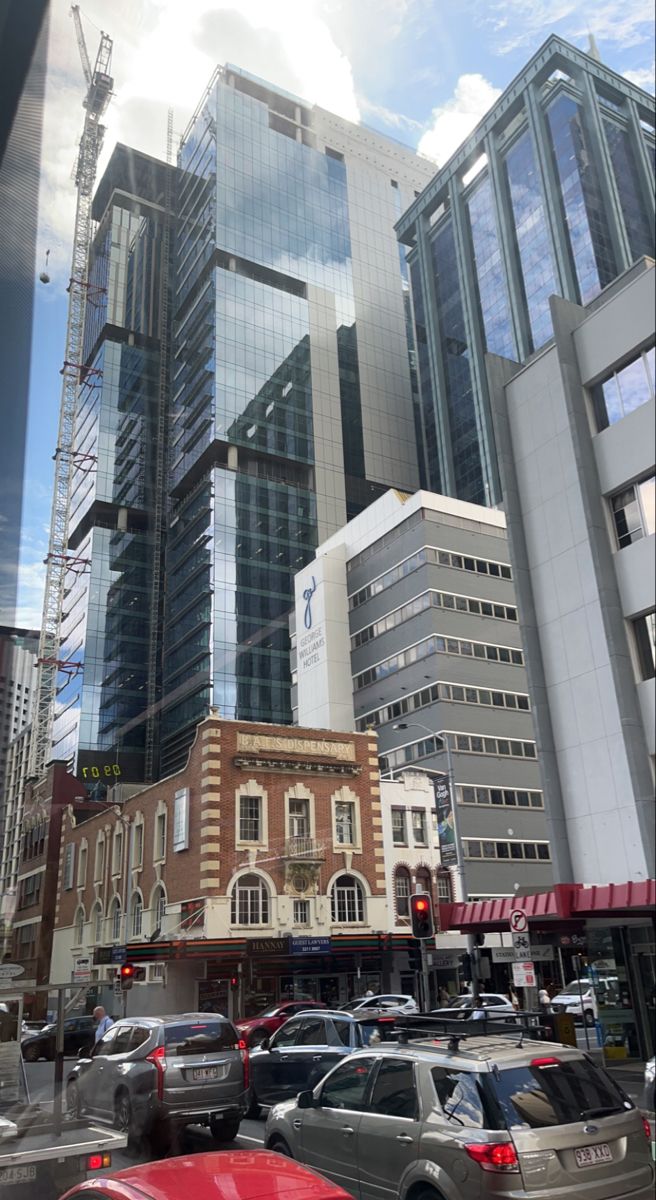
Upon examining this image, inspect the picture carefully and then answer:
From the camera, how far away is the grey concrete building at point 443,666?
41969 mm

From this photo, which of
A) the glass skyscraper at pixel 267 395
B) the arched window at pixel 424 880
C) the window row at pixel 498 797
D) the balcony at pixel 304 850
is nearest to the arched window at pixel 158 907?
the glass skyscraper at pixel 267 395

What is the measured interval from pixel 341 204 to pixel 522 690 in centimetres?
2917

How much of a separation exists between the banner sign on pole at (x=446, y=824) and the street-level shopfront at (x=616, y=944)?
47.7 ft

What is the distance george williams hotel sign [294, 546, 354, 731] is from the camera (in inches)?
2106

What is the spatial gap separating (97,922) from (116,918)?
0.98 m

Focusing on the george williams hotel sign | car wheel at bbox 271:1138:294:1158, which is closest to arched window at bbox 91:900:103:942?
car wheel at bbox 271:1138:294:1158

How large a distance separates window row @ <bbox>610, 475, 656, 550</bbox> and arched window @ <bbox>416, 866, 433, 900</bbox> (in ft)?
92.9

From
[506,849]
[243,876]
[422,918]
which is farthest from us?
[506,849]

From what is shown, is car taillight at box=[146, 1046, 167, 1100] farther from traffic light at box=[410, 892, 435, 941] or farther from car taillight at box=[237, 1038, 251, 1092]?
traffic light at box=[410, 892, 435, 941]

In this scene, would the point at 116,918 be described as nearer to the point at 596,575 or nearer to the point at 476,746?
the point at 596,575

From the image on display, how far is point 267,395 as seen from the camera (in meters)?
62.7

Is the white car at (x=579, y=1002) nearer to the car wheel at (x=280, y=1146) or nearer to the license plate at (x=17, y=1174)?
the car wheel at (x=280, y=1146)

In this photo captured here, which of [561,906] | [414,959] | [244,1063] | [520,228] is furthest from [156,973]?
[520,228]

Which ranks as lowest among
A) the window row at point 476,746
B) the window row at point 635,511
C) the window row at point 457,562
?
the window row at point 635,511
